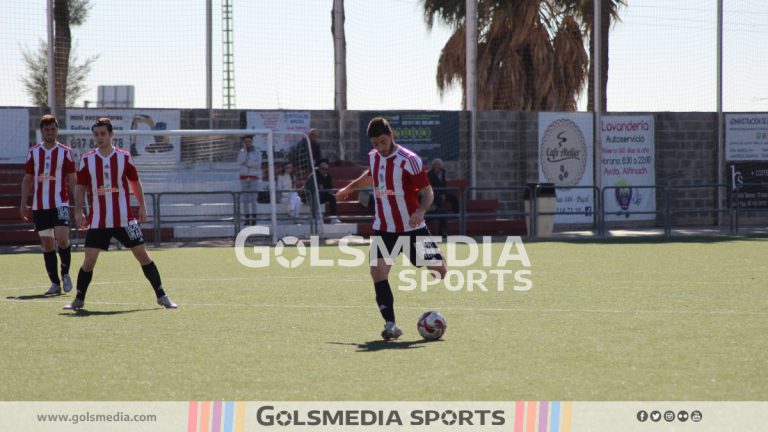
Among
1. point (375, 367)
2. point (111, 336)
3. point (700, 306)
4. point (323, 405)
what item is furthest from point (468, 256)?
point (323, 405)

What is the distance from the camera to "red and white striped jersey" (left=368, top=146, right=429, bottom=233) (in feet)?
30.5

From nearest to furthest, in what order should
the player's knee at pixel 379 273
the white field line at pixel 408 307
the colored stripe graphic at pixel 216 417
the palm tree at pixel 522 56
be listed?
the colored stripe graphic at pixel 216 417 < the player's knee at pixel 379 273 < the white field line at pixel 408 307 < the palm tree at pixel 522 56

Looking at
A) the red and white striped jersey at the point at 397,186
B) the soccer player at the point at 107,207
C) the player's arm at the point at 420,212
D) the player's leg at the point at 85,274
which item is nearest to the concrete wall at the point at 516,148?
the soccer player at the point at 107,207

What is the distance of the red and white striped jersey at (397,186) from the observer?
30.5 feet

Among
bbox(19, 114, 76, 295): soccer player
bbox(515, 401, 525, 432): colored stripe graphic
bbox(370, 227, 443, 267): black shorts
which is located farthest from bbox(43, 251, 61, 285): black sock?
bbox(515, 401, 525, 432): colored stripe graphic

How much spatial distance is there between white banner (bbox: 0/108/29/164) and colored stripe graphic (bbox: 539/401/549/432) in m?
20.9

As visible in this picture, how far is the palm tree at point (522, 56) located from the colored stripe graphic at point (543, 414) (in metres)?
29.9

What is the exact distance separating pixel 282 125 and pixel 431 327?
61.4 feet

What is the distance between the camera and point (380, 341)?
8789mm

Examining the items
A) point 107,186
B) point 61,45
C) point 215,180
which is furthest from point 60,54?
point 107,186

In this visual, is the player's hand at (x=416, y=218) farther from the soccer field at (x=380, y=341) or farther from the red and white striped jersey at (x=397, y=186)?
the soccer field at (x=380, y=341)

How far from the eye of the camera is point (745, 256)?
18312mm

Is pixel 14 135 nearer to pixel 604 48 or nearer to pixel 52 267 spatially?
pixel 52 267

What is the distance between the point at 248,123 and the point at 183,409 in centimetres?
2107
